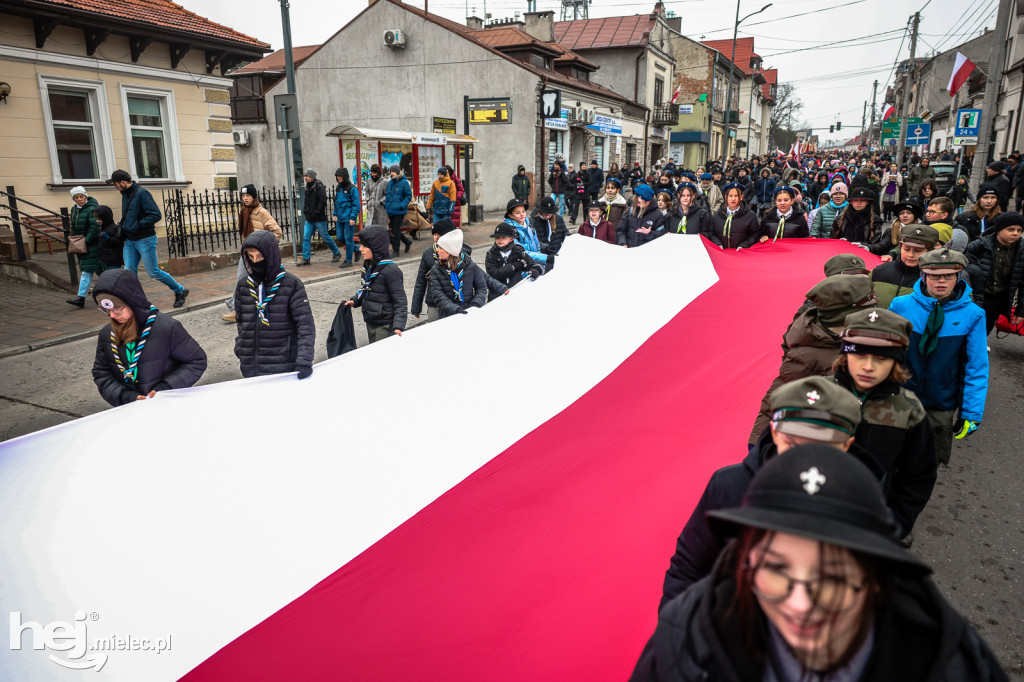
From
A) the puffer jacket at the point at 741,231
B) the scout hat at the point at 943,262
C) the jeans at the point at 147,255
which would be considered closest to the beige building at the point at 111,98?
the jeans at the point at 147,255

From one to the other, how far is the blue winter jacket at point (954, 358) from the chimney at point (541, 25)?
1370 inches

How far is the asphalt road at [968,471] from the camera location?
12.4 feet

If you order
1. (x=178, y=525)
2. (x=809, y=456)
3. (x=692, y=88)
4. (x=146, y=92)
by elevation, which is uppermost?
(x=692, y=88)

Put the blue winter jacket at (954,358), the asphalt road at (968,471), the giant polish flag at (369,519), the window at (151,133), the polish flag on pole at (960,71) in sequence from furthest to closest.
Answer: the polish flag on pole at (960,71) < the window at (151,133) < the blue winter jacket at (954,358) < the asphalt road at (968,471) < the giant polish flag at (369,519)

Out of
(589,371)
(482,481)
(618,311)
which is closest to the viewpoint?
(482,481)

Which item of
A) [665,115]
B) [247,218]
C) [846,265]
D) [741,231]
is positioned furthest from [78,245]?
[665,115]

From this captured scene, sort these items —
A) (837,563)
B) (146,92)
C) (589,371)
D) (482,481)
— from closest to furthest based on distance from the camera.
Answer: (837,563), (482,481), (589,371), (146,92)

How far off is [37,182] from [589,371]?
13.8 metres

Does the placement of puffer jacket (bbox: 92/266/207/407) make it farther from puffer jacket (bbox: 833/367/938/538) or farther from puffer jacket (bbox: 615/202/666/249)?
puffer jacket (bbox: 615/202/666/249)

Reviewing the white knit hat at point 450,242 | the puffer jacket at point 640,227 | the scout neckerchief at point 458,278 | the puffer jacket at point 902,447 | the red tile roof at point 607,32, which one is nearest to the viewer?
the puffer jacket at point 902,447

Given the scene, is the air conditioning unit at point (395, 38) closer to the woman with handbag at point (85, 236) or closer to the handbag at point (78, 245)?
the woman with handbag at point (85, 236)

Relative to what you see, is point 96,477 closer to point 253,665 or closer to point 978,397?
point 253,665

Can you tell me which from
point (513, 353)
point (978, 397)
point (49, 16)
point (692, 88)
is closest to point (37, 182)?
point (49, 16)

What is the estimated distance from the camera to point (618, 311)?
677 cm
